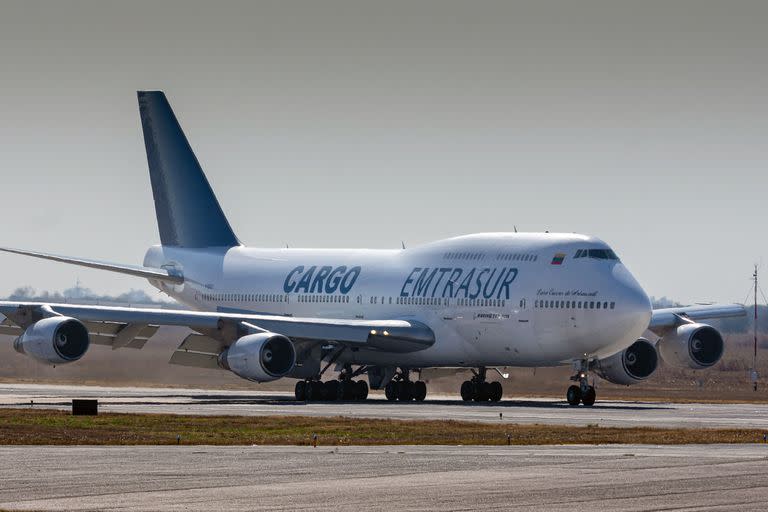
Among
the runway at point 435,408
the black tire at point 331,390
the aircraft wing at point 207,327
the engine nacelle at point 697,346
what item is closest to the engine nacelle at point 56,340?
the aircraft wing at point 207,327

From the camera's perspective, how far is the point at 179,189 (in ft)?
239

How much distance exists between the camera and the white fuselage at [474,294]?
179 ft

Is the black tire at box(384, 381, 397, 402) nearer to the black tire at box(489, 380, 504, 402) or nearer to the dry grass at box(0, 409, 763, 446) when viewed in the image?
the black tire at box(489, 380, 504, 402)

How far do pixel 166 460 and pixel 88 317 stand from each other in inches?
1071

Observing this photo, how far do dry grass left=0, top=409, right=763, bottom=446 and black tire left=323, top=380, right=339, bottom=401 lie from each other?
16.2 m

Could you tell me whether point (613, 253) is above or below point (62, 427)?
above

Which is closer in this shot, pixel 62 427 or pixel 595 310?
pixel 62 427

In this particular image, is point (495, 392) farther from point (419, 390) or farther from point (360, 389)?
point (360, 389)

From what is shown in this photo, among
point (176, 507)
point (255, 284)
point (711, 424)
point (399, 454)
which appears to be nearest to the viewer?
point (176, 507)

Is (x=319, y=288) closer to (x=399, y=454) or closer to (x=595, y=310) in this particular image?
(x=595, y=310)

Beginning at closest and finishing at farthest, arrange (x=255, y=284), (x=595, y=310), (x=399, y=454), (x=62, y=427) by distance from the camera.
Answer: (x=399, y=454), (x=62, y=427), (x=595, y=310), (x=255, y=284)

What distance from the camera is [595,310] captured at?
54.0 metres

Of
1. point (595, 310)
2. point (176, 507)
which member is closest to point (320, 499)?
point (176, 507)

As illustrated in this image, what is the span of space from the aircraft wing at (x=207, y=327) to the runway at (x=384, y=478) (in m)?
24.0
